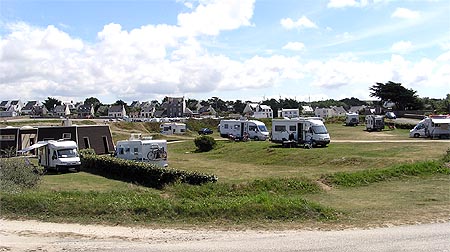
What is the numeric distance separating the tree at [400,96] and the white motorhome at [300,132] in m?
54.3

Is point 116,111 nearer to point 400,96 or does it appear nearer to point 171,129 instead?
point 171,129

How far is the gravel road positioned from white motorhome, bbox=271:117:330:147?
24397 millimetres

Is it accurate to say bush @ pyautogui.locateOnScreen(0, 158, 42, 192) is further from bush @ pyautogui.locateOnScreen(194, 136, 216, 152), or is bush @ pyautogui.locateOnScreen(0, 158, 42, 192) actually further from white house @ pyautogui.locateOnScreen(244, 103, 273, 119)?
white house @ pyautogui.locateOnScreen(244, 103, 273, 119)

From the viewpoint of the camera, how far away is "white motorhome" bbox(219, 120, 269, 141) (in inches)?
1804

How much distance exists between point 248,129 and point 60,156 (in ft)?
72.6

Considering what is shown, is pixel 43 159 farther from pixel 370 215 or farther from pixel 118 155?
pixel 370 215

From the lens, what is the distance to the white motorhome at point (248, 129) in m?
45.8

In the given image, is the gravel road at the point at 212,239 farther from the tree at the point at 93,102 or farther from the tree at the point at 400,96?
the tree at the point at 93,102

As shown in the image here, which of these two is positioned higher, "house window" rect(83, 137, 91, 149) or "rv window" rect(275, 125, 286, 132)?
"rv window" rect(275, 125, 286, 132)

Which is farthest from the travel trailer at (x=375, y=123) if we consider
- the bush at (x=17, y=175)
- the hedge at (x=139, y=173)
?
the bush at (x=17, y=175)

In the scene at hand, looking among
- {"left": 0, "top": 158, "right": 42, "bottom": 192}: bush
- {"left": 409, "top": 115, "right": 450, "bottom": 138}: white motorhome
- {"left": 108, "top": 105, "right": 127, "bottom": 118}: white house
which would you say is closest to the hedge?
{"left": 0, "top": 158, "right": 42, "bottom": 192}: bush

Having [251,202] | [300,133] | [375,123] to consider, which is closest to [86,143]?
[300,133]

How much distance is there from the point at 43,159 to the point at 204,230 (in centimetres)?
2181

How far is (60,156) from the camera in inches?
1118
